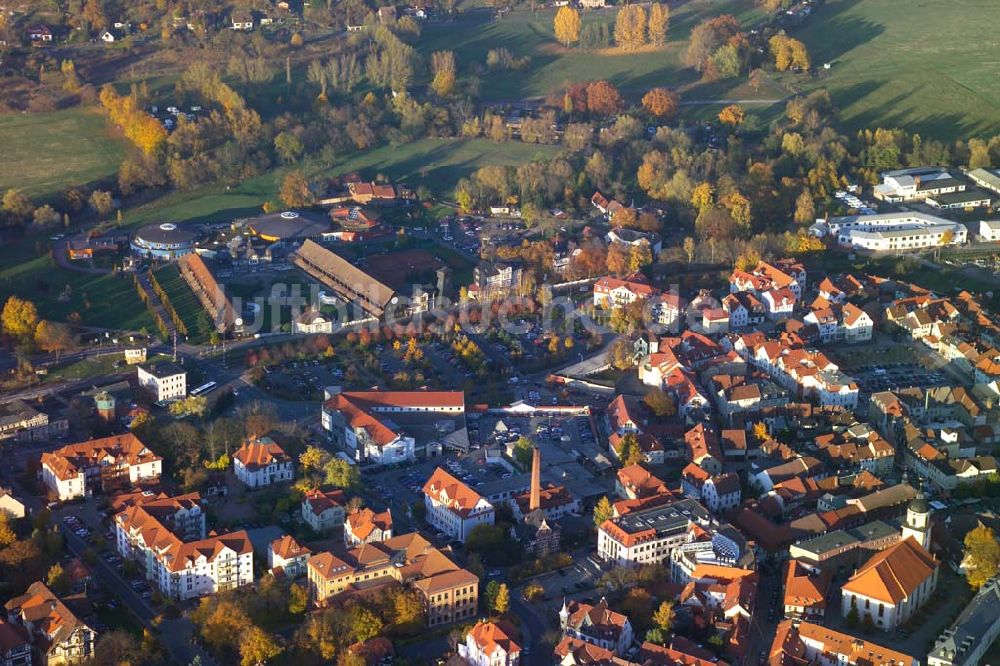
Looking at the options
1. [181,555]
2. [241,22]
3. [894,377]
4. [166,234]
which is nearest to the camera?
[181,555]

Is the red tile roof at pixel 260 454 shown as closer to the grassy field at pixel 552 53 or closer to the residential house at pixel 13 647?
the residential house at pixel 13 647

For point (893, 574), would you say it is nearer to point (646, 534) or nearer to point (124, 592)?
point (646, 534)

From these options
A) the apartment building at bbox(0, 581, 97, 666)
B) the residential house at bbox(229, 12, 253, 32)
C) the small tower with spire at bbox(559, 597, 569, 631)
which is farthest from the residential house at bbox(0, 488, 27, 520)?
the residential house at bbox(229, 12, 253, 32)

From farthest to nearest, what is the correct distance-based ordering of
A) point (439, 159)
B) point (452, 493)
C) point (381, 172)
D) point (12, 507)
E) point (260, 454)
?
point (439, 159), point (381, 172), point (260, 454), point (452, 493), point (12, 507)

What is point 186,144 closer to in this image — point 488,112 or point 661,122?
point 488,112

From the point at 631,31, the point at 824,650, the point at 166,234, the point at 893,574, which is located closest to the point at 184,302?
the point at 166,234
